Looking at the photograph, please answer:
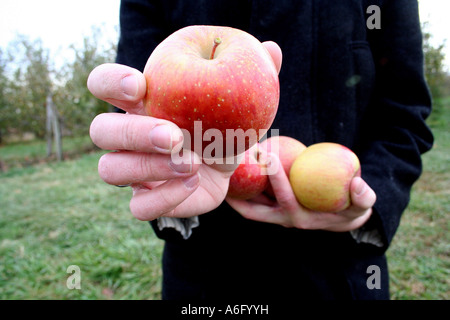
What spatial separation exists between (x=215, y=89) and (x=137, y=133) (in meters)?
0.20

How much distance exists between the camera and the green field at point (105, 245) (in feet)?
7.86

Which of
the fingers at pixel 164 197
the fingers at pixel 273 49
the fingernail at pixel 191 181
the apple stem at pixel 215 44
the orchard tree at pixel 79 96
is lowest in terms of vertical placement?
the fingers at pixel 164 197

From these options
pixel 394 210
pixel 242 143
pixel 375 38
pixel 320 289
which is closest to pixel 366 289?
pixel 320 289

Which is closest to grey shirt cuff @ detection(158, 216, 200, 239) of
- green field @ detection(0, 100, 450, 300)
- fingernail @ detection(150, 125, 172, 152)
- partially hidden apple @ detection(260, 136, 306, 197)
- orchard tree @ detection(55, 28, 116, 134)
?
partially hidden apple @ detection(260, 136, 306, 197)

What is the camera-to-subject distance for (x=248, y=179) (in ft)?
3.57

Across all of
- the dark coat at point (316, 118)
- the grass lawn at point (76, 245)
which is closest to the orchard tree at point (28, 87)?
the grass lawn at point (76, 245)

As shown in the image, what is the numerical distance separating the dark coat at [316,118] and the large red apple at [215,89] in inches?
20.6

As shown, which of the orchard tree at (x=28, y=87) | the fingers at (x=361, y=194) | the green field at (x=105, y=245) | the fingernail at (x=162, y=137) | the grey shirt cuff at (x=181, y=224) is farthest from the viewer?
the orchard tree at (x=28, y=87)

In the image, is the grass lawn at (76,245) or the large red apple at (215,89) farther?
the grass lawn at (76,245)

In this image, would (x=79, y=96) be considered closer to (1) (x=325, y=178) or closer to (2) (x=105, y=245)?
(2) (x=105, y=245)

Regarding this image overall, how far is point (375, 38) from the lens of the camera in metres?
1.30

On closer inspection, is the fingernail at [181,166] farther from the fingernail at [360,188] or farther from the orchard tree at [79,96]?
the orchard tree at [79,96]

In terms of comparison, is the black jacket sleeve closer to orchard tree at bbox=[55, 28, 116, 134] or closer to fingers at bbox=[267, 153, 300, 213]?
fingers at bbox=[267, 153, 300, 213]
